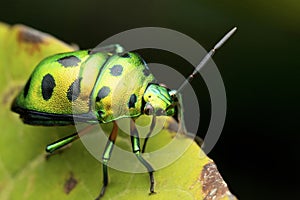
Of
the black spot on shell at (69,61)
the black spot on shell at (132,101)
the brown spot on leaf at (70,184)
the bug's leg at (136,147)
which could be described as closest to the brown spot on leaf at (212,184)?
the bug's leg at (136,147)

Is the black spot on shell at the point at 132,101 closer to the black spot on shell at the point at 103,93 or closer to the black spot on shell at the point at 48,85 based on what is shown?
the black spot on shell at the point at 103,93

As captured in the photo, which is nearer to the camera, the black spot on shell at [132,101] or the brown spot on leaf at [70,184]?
the brown spot on leaf at [70,184]

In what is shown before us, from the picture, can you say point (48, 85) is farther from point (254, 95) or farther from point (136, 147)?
point (254, 95)

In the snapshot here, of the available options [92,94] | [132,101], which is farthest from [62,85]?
[132,101]

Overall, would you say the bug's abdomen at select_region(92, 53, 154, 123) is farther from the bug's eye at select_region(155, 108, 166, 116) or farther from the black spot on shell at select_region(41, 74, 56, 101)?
the black spot on shell at select_region(41, 74, 56, 101)

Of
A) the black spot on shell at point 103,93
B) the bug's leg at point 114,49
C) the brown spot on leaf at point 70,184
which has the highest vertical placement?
the bug's leg at point 114,49

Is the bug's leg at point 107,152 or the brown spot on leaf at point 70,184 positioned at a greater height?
the bug's leg at point 107,152
